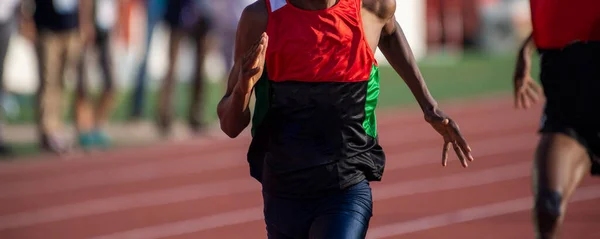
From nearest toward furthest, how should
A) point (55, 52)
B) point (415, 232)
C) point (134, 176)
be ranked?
point (415, 232) < point (134, 176) < point (55, 52)

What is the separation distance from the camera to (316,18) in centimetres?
441

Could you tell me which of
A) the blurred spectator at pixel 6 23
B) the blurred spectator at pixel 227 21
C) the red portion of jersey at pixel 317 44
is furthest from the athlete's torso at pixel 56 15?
the red portion of jersey at pixel 317 44

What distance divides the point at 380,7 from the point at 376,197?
197 inches

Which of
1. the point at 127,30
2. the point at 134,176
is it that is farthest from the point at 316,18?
the point at 127,30

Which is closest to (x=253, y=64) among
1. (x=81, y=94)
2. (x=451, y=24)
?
(x=81, y=94)

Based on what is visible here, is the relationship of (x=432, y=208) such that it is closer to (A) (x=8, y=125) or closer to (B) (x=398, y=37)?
(B) (x=398, y=37)

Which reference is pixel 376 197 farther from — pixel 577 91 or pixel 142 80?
pixel 142 80

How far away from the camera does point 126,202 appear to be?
977 cm

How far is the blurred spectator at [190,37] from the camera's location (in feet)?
42.2

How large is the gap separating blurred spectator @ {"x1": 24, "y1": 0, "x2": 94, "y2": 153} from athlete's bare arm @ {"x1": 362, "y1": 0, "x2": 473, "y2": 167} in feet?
23.9

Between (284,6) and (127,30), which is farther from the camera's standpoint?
(127,30)

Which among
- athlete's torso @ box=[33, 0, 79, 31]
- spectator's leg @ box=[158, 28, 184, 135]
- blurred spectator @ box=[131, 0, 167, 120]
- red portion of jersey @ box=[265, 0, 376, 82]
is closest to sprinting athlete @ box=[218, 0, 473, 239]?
red portion of jersey @ box=[265, 0, 376, 82]

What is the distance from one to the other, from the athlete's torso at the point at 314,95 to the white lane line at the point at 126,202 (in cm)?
488

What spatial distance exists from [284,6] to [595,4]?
1.95m
